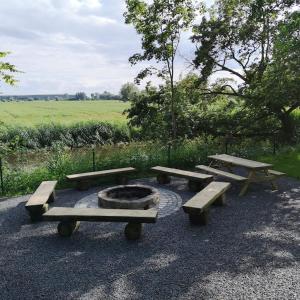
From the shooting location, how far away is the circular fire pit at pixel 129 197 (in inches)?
308

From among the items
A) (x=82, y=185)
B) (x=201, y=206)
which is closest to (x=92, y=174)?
(x=82, y=185)

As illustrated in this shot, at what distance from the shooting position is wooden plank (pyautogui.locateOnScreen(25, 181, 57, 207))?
7.55 metres

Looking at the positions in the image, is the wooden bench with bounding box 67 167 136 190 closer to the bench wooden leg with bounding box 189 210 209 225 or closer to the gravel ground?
the gravel ground

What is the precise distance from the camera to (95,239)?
6559 millimetres

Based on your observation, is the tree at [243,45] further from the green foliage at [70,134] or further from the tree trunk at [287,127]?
the green foliage at [70,134]

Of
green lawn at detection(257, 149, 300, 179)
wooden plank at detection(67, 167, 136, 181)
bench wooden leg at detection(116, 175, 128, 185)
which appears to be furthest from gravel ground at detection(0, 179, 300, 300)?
green lawn at detection(257, 149, 300, 179)

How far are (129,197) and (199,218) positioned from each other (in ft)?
8.13

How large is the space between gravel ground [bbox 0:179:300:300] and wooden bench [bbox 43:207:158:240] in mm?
184

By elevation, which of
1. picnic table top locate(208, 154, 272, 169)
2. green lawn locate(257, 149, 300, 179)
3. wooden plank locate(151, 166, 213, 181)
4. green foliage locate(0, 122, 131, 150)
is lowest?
green foliage locate(0, 122, 131, 150)

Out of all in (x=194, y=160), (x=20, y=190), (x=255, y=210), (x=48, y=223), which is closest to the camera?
(x=48, y=223)

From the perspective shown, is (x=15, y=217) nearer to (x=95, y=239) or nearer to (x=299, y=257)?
(x=95, y=239)

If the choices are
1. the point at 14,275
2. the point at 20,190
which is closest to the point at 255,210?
the point at 14,275

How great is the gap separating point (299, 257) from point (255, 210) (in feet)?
8.16

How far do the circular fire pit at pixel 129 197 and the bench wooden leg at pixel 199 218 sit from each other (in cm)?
122
